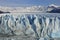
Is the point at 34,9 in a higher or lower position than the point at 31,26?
higher

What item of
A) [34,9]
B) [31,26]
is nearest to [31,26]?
[31,26]

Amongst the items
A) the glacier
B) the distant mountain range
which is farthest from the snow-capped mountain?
the glacier

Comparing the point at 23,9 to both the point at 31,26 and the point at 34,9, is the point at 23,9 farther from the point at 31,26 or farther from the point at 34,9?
the point at 31,26

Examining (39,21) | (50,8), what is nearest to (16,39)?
(39,21)

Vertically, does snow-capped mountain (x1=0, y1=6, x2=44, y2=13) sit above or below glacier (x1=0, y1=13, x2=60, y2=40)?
above

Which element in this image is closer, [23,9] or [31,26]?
[31,26]

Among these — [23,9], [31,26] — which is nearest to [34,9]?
[23,9]

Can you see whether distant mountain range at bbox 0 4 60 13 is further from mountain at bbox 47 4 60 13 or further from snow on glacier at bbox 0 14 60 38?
snow on glacier at bbox 0 14 60 38

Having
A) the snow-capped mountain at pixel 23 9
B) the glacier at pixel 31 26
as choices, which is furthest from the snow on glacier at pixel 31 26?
the snow-capped mountain at pixel 23 9

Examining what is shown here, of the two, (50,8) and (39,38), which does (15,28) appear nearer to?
(39,38)
